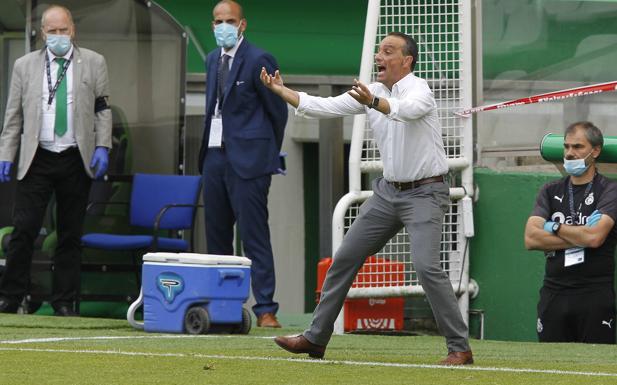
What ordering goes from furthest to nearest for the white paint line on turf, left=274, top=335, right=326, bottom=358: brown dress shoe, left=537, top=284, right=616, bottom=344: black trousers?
left=537, top=284, right=616, bottom=344: black trousers
left=274, top=335, right=326, bottom=358: brown dress shoe
the white paint line on turf

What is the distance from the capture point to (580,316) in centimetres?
1052

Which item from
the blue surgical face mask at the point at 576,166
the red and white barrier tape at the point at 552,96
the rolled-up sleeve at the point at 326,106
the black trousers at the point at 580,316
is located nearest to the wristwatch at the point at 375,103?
the rolled-up sleeve at the point at 326,106

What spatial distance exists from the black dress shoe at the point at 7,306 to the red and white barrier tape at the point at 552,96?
146 inches

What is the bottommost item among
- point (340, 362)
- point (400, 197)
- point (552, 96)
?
point (340, 362)

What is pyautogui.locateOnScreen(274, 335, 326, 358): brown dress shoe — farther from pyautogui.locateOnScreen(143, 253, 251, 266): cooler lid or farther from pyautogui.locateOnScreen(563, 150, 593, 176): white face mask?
pyautogui.locateOnScreen(563, 150, 593, 176): white face mask

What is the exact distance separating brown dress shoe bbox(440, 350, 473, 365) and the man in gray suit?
176 inches

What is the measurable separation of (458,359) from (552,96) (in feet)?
13.9

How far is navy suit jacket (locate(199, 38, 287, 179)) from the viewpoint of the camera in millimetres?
→ 11383

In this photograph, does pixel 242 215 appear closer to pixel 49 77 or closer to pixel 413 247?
pixel 49 77

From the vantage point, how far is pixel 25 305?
41.2 feet

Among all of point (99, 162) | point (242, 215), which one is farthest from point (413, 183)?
point (99, 162)

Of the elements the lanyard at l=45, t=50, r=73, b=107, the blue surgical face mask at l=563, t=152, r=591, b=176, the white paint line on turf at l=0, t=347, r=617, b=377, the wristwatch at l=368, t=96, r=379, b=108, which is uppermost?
the lanyard at l=45, t=50, r=73, b=107

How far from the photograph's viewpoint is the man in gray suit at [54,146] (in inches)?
465

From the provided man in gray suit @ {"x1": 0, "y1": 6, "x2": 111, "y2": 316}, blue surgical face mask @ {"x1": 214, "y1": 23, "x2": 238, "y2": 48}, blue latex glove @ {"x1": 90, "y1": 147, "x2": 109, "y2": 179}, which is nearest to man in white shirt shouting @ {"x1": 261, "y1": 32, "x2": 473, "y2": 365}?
blue surgical face mask @ {"x1": 214, "y1": 23, "x2": 238, "y2": 48}
